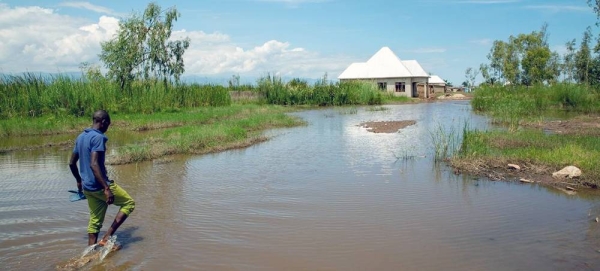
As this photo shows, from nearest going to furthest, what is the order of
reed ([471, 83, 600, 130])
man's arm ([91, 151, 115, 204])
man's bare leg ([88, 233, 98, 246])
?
man's arm ([91, 151, 115, 204])
man's bare leg ([88, 233, 98, 246])
reed ([471, 83, 600, 130])

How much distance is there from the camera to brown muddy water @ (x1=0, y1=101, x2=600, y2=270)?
16.0ft

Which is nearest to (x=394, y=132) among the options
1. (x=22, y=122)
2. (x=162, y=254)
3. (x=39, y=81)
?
(x=162, y=254)

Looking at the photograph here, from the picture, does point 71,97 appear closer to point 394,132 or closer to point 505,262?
point 394,132

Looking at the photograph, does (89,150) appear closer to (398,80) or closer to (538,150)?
(538,150)

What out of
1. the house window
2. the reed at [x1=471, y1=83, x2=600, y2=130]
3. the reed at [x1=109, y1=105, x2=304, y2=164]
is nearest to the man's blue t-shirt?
the reed at [x1=109, y1=105, x2=304, y2=164]

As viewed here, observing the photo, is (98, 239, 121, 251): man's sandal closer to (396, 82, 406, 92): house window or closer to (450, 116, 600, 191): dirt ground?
(450, 116, 600, 191): dirt ground

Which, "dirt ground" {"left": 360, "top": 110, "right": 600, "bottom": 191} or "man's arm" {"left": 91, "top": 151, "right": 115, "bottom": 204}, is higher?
"man's arm" {"left": 91, "top": 151, "right": 115, "bottom": 204}

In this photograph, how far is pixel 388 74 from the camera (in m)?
44.9

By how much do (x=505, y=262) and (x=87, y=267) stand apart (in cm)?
427

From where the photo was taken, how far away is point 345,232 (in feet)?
18.7

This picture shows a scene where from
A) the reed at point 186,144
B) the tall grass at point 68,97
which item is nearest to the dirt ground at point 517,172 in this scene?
the reed at point 186,144

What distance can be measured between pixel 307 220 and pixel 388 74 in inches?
1586

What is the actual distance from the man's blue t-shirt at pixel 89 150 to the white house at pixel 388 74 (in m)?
40.6

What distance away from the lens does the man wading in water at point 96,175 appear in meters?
4.78
